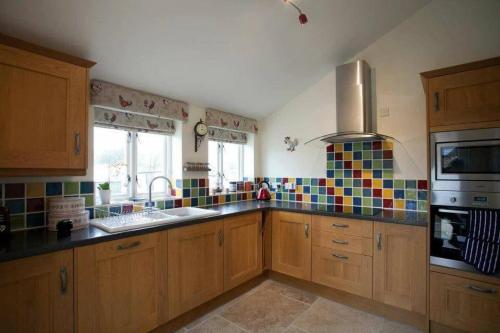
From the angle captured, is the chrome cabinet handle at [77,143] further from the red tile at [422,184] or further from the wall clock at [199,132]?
the red tile at [422,184]

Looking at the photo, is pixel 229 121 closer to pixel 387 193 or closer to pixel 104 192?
pixel 104 192

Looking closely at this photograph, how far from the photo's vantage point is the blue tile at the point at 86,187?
74.9 inches

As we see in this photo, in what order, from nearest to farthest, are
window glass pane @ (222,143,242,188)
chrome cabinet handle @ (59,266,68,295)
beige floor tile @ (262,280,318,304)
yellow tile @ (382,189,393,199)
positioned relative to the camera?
chrome cabinet handle @ (59,266,68,295) → beige floor tile @ (262,280,318,304) → yellow tile @ (382,189,393,199) → window glass pane @ (222,143,242,188)

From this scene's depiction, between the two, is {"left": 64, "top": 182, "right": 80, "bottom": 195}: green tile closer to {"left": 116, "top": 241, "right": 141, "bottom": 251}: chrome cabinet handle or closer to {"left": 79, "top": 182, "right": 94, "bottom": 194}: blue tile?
{"left": 79, "top": 182, "right": 94, "bottom": 194}: blue tile

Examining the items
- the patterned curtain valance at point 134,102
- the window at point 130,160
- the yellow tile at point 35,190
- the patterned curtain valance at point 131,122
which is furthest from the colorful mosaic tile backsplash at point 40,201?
the patterned curtain valance at point 134,102

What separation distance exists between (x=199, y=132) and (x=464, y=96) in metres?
2.21

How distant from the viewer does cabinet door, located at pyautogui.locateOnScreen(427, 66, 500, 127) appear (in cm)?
167

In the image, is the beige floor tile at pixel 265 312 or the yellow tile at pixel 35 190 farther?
the beige floor tile at pixel 265 312

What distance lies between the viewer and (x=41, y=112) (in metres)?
1.46

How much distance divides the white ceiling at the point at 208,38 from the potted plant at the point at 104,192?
84 centimetres

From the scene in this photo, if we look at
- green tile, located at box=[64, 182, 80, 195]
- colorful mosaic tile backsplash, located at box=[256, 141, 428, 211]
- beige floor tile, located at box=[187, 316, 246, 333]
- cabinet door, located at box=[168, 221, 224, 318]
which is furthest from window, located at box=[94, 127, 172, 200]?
colorful mosaic tile backsplash, located at box=[256, 141, 428, 211]

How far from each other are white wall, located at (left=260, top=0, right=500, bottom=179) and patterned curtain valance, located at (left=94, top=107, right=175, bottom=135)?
5.43 feet

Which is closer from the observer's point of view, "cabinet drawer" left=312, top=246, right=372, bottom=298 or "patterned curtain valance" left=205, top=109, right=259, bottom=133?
"cabinet drawer" left=312, top=246, right=372, bottom=298

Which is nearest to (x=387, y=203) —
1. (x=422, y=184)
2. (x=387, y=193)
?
(x=387, y=193)
